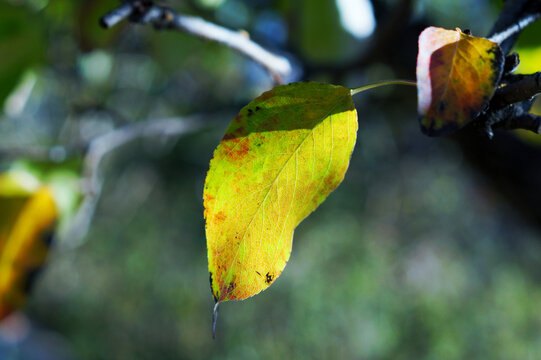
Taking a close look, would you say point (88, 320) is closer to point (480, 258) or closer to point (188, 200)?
point (188, 200)

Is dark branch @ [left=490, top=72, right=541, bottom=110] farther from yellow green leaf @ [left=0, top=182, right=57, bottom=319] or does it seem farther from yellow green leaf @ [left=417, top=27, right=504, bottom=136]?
yellow green leaf @ [left=0, top=182, right=57, bottom=319]

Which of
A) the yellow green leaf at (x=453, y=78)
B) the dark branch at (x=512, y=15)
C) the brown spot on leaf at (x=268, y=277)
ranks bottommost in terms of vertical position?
the brown spot on leaf at (x=268, y=277)

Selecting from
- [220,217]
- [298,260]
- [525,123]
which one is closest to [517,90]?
[525,123]

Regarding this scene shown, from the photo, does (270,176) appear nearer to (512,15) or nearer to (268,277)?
(268,277)

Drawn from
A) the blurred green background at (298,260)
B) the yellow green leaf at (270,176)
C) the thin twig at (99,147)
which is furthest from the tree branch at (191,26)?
the blurred green background at (298,260)

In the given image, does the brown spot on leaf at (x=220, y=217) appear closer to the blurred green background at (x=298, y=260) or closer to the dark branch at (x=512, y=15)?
the dark branch at (x=512, y=15)
